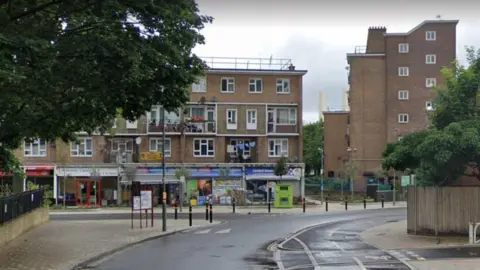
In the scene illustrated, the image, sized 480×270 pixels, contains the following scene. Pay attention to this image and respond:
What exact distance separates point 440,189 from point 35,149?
4225 centimetres

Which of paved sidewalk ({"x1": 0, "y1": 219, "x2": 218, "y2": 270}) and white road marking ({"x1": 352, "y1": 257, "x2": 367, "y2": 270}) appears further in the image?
paved sidewalk ({"x1": 0, "y1": 219, "x2": 218, "y2": 270})

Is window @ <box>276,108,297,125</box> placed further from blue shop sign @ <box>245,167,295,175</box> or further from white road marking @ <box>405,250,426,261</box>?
white road marking @ <box>405,250,426,261</box>

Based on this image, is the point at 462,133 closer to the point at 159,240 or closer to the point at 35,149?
the point at 159,240

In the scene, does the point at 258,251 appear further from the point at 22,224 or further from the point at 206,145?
the point at 206,145

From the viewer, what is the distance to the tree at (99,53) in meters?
11.2

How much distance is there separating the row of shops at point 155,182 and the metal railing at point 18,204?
76.0ft

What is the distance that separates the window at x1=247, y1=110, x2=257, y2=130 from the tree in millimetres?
41849

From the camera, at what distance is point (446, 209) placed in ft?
71.4

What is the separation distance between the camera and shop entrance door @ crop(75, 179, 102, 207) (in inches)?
2106

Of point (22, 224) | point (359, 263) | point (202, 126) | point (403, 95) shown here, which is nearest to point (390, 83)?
point (403, 95)

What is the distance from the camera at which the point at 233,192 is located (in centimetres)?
5347

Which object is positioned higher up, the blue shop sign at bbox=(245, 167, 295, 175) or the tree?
the tree

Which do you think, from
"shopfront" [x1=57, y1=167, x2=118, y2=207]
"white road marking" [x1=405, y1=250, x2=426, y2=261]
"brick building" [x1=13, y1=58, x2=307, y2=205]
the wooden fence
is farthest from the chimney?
"white road marking" [x1=405, y1=250, x2=426, y2=261]

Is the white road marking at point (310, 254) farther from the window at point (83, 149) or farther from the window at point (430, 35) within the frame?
the window at point (430, 35)
